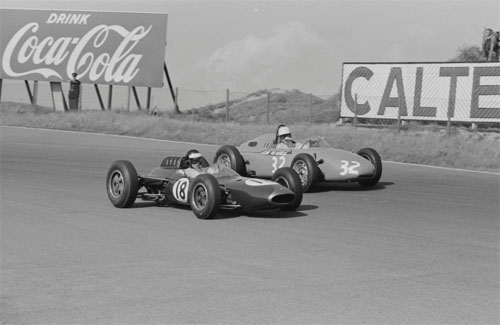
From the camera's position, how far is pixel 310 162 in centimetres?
1404

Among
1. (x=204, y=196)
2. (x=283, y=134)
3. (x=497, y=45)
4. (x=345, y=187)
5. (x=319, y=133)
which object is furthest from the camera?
(x=497, y=45)

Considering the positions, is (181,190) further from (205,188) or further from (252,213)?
(252,213)

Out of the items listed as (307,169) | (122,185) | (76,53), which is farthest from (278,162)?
(76,53)

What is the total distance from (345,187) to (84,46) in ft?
76.0

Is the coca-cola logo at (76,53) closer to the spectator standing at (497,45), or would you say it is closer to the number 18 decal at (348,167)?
the spectator standing at (497,45)

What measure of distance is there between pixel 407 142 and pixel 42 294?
59.0 ft

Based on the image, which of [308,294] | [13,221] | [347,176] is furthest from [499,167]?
[308,294]

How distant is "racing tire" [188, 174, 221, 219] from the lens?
1077cm

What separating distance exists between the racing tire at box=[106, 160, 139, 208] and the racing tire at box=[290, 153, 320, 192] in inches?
125

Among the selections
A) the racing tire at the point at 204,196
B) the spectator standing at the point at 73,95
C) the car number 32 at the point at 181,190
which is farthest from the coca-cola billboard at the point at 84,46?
the racing tire at the point at 204,196

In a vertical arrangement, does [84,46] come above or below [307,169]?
above

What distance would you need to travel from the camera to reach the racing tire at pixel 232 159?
15.2m

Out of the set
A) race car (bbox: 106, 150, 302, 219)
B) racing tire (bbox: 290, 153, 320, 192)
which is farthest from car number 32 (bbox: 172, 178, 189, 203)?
racing tire (bbox: 290, 153, 320, 192)

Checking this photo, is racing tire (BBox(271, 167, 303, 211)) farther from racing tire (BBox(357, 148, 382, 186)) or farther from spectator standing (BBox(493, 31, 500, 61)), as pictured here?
spectator standing (BBox(493, 31, 500, 61))
